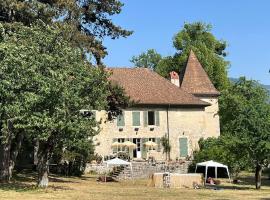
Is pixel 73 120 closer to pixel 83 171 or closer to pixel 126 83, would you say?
pixel 83 171

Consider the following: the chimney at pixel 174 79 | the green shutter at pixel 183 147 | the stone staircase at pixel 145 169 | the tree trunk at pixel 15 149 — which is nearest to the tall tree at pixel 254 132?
the stone staircase at pixel 145 169

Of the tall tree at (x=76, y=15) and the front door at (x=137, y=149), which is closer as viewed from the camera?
the tall tree at (x=76, y=15)

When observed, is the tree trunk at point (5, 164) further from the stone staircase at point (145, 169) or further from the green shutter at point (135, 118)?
the green shutter at point (135, 118)

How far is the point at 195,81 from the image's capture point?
193 ft

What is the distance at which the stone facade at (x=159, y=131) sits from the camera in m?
50.3

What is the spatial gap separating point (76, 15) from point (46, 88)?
380 inches

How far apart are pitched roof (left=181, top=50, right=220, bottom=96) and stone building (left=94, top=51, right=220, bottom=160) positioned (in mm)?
3518

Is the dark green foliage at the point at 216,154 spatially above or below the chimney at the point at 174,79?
below

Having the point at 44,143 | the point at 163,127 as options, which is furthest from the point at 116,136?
the point at 44,143

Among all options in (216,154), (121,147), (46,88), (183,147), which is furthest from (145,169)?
(46,88)

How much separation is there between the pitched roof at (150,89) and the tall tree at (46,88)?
25.6 meters

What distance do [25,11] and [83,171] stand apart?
18392 mm

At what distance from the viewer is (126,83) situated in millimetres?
52906

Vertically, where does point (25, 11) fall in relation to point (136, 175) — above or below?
above
